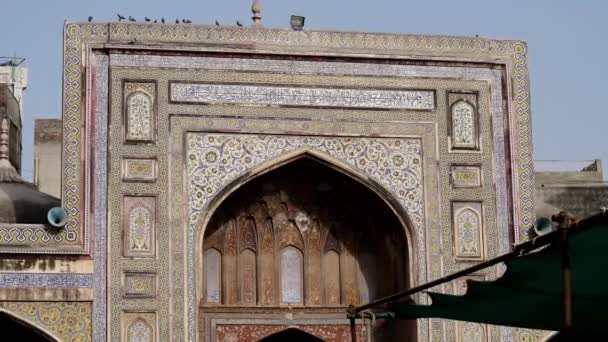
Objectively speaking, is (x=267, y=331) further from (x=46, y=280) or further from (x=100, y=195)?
(x=46, y=280)

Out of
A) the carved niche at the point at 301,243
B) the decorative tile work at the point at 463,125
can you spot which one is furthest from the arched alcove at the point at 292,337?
the decorative tile work at the point at 463,125

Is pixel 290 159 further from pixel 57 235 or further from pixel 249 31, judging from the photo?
pixel 57 235

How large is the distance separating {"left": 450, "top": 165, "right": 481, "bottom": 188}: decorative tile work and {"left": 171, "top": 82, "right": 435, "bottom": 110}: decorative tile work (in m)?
0.68

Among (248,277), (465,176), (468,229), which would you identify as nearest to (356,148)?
(465,176)

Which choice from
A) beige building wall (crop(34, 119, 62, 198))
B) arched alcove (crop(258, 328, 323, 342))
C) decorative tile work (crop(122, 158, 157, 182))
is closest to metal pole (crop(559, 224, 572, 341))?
decorative tile work (crop(122, 158, 157, 182))

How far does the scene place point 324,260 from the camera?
13.5m

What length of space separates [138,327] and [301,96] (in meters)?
2.78

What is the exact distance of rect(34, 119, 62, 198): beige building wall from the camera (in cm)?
2003

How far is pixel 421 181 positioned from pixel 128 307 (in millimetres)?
3158

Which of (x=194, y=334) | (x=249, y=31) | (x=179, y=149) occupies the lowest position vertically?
(x=194, y=334)

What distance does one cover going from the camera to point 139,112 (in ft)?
41.0

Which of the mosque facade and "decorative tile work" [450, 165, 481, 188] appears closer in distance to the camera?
the mosque facade

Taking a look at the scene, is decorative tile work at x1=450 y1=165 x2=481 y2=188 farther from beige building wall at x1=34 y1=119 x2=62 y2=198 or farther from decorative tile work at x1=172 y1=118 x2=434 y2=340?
beige building wall at x1=34 y1=119 x2=62 y2=198

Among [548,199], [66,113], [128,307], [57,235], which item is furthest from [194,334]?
[548,199]
